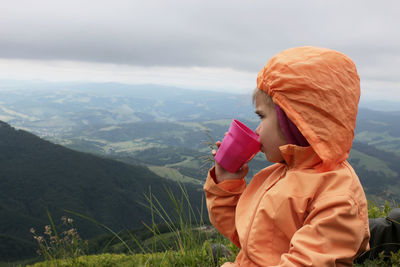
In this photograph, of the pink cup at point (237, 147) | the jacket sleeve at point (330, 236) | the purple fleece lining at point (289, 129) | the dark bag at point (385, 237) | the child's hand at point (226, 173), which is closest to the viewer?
the jacket sleeve at point (330, 236)

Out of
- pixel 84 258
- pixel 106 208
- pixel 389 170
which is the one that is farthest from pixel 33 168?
pixel 389 170

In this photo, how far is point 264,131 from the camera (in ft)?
7.07

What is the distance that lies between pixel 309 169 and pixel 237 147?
54 centimetres

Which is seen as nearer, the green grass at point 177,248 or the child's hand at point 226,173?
the child's hand at point 226,173

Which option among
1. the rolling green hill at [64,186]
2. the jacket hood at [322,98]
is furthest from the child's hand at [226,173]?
the rolling green hill at [64,186]

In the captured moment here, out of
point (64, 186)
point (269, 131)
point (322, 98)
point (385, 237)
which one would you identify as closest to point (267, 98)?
point (269, 131)

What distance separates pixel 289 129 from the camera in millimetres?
2086

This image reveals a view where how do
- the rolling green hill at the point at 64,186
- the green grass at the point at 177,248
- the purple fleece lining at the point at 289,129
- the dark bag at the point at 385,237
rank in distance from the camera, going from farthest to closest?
the rolling green hill at the point at 64,186
the dark bag at the point at 385,237
the green grass at the point at 177,248
the purple fleece lining at the point at 289,129

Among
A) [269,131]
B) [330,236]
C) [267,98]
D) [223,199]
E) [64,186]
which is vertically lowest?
[64,186]

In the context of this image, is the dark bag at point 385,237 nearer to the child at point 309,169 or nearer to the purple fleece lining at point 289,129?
the child at point 309,169

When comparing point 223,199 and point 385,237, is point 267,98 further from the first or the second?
point 385,237

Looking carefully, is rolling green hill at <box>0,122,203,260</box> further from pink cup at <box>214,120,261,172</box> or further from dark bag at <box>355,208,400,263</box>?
pink cup at <box>214,120,261,172</box>

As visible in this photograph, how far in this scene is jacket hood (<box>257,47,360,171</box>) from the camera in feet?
6.11

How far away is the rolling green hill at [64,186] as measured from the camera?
108 m
